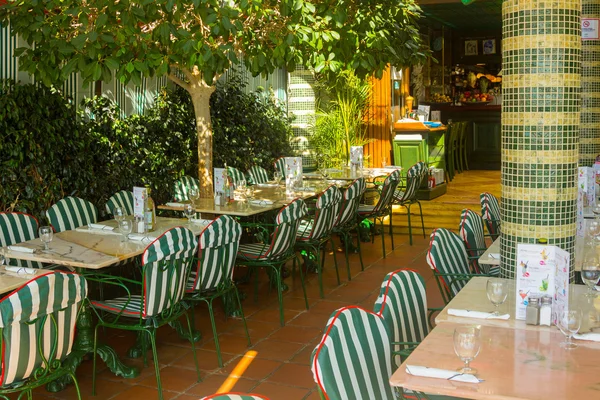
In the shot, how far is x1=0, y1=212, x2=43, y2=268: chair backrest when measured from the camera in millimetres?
5684

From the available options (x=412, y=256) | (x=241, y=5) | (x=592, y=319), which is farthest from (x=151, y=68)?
(x=412, y=256)

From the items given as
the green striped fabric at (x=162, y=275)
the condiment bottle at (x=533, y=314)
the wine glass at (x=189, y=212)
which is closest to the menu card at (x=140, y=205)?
the wine glass at (x=189, y=212)

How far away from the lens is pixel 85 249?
17.2ft

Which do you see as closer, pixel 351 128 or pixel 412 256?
pixel 412 256

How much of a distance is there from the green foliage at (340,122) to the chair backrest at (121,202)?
16.3 feet

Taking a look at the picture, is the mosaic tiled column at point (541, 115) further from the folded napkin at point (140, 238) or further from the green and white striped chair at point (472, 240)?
the folded napkin at point (140, 238)

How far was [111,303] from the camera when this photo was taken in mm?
4953

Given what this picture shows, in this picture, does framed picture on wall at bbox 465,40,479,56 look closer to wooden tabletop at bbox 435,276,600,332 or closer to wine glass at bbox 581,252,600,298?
wooden tabletop at bbox 435,276,600,332

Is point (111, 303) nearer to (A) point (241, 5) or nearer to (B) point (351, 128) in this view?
(A) point (241, 5)

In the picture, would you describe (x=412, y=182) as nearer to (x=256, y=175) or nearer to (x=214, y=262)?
(x=256, y=175)

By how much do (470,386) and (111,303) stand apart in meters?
2.94

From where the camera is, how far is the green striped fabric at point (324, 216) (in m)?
6.94

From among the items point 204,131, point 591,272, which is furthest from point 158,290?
point 204,131

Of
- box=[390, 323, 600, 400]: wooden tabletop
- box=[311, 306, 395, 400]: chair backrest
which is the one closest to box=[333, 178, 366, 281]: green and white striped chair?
box=[390, 323, 600, 400]: wooden tabletop
